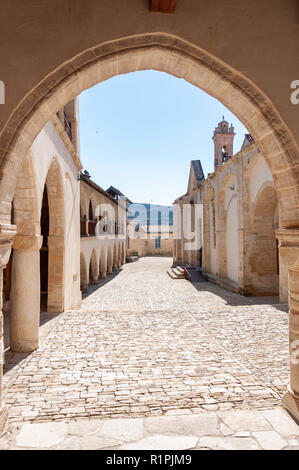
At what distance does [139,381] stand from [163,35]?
14.6ft

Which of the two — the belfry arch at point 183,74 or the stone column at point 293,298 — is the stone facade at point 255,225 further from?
the stone column at point 293,298

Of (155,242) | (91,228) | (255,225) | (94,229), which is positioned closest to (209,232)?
(255,225)

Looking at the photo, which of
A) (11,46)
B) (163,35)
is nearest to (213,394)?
(163,35)

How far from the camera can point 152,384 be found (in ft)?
13.4

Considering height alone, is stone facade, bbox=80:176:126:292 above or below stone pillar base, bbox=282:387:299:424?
above

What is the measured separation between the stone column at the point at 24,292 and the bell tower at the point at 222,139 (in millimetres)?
15897

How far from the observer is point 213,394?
3811mm

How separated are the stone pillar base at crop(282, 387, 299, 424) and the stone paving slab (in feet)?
0.24

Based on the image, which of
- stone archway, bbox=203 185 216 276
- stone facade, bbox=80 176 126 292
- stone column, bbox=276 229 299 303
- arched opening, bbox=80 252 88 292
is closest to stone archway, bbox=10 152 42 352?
stone column, bbox=276 229 299 303

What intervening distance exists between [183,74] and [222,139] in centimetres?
1684

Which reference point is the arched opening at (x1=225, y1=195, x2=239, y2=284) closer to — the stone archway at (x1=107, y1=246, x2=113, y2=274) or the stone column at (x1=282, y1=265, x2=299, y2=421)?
the stone column at (x1=282, y1=265, x2=299, y2=421)

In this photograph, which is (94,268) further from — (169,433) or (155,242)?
(155,242)

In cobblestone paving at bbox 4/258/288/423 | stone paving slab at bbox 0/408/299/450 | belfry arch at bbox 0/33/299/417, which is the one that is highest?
belfry arch at bbox 0/33/299/417

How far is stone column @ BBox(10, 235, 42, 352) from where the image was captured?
5.45 meters
